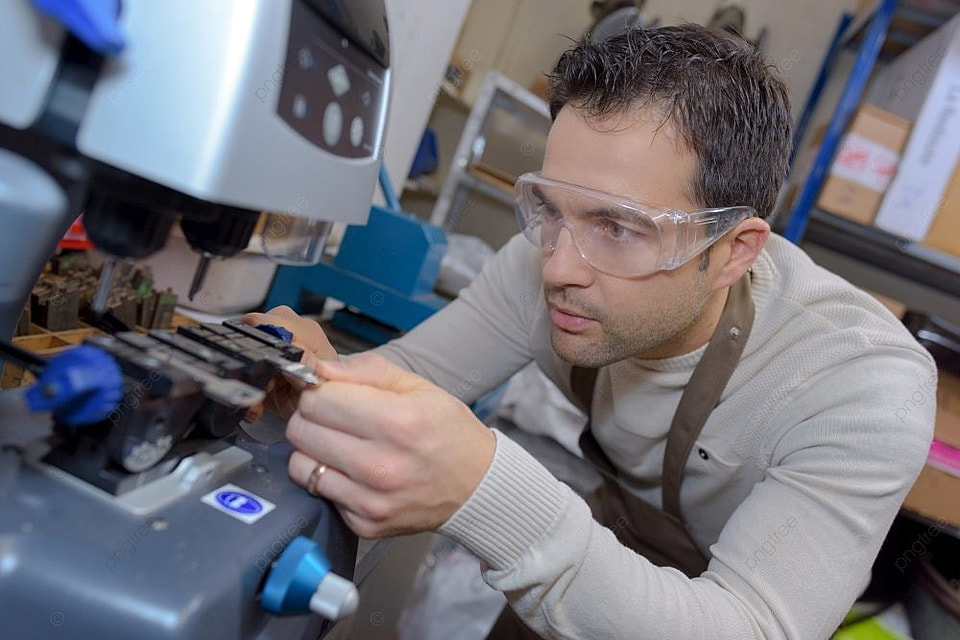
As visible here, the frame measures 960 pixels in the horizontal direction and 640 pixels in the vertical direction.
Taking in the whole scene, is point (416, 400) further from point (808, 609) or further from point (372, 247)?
point (372, 247)

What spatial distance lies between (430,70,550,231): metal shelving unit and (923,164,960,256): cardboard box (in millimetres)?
1118

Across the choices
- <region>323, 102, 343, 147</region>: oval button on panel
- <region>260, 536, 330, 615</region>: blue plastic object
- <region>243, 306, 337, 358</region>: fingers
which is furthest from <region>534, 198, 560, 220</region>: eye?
<region>260, 536, 330, 615</region>: blue plastic object

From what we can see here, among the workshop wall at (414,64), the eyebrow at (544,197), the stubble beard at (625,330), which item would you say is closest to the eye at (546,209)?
the eyebrow at (544,197)

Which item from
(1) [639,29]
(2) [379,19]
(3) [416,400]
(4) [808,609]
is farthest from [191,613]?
(1) [639,29]

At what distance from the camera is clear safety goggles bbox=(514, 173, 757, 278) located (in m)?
0.79

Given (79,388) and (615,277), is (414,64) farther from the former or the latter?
(79,388)

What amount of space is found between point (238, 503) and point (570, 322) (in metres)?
0.53

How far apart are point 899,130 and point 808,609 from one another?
1.64 m

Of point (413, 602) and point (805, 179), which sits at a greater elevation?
point (805, 179)

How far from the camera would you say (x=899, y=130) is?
1.86 meters

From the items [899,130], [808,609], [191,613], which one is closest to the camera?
[191,613]

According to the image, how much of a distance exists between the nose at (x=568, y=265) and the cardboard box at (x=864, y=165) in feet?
4.73

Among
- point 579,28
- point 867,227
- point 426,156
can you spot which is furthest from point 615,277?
point 579,28

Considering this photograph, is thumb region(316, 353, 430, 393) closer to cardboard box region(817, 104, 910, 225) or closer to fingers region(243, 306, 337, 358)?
fingers region(243, 306, 337, 358)
